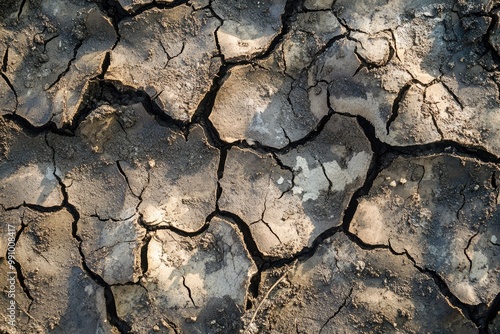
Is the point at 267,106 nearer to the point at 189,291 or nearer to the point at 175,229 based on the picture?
the point at 175,229

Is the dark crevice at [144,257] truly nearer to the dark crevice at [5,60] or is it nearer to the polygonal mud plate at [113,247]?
the polygonal mud plate at [113,247]

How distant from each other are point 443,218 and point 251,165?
4.05ft

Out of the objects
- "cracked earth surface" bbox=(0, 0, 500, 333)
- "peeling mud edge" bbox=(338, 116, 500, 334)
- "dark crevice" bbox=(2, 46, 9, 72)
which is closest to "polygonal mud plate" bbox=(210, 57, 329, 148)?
"cracked earth surface" bbox=(0, 0, 500, 333)

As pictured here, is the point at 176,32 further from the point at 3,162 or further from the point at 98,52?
the point at 3,162

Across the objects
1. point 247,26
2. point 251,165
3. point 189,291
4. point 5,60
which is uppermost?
point 247,26

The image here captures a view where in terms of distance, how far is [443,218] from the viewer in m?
2.90

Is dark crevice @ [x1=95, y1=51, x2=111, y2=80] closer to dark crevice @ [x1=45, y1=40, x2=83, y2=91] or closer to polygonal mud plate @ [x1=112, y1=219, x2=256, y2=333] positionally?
dark crevice @ [x1=45, y1=40, x2=83, y2=91]

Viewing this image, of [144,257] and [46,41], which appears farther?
[46,41]

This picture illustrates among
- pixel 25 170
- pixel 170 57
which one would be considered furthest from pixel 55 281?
pixel 170 57

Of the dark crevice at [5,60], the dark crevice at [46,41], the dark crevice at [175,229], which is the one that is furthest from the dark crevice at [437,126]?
the dark crevice at [5,60]

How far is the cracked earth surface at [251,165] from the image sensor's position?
9.34 ft

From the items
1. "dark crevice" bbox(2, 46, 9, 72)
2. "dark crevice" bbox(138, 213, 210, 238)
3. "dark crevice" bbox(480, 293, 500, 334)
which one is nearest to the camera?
"dark crevice" bbox(480, 293, 500, 334)

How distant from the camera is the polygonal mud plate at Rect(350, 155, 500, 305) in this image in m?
2.84

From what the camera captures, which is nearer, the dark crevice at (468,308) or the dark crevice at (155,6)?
the dark crevice at (468,308)
